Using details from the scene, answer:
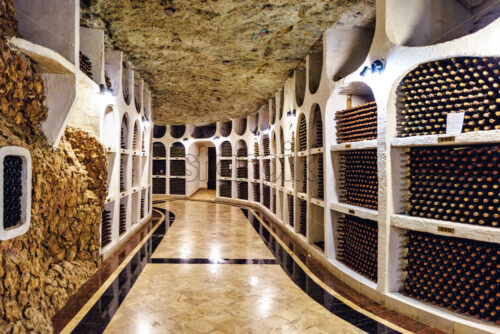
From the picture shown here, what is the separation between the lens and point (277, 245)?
6.27m

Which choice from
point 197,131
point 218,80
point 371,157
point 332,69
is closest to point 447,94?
point 371,157

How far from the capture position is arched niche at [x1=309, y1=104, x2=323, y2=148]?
564 centimetres

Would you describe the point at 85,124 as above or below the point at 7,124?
above

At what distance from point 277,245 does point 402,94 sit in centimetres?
403

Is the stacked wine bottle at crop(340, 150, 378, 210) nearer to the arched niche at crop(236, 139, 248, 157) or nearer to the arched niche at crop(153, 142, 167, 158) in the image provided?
the arched niche at crop(236, 139, 248, 157)

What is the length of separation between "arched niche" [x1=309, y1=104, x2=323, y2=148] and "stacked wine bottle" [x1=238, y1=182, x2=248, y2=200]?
6953mm

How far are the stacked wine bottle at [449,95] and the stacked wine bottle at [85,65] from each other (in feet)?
15.0

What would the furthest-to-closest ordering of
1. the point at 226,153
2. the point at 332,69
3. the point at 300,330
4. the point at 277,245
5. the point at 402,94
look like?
the point at 226,153 < the point at 277,245 < the point at 332,69 < the point at 402,94 < the point at 300,330

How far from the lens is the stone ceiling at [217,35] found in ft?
14.0

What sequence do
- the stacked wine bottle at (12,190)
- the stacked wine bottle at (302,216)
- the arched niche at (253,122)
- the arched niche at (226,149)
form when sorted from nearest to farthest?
the stacked wine bottle at (12,190) < the stacked wine bottle at (302,216) < the arched niche at (253,122) < the arched niche at (226,149)

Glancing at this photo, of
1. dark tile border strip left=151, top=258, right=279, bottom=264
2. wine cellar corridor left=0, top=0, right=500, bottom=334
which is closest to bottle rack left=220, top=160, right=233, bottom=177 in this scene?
wine cellar corridor left=0, top=0, right=500, bottom=334

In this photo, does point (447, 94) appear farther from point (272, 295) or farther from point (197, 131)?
point (197, 131)

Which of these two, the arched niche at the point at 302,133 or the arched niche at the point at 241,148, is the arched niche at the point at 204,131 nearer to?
the arched niche at the point at 241,148

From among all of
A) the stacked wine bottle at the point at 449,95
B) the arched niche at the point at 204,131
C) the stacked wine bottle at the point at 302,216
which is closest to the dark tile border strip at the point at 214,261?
the stacked wine bottle at the point at 302,216
